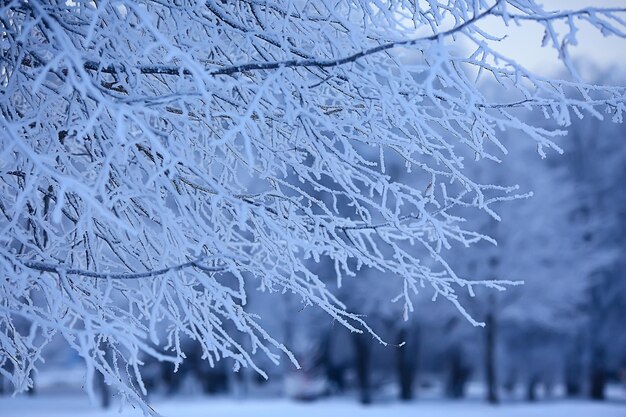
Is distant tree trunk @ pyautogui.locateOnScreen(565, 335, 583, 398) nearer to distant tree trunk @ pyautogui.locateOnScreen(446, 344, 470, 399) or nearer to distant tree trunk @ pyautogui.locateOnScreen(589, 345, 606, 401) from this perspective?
distant tree trunk @ pyautogui.locateOnScreen(589, 345, 606, 401)

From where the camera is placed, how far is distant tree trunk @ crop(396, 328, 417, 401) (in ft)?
74.8

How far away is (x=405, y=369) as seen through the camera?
23.8 meters

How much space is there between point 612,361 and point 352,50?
22833 mm

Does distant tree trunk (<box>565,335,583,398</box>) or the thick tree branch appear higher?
the thick tree branch

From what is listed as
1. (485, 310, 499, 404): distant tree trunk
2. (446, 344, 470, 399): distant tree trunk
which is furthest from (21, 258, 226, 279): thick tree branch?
(446, 344, 470, 399): distant tree trunk

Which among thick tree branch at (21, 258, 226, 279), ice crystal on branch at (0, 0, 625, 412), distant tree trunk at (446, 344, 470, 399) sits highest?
ice crystal on branch at (0, 0, 625, 412)

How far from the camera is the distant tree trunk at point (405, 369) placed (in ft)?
74.8

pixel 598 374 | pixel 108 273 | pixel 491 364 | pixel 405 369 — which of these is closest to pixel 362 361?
pixel 405 369

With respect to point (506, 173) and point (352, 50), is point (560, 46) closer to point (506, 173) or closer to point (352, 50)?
point (352, 50)

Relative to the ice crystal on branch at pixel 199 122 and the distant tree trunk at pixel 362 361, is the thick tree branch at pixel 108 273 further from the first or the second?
the distant tree trunk at pixel 362 361

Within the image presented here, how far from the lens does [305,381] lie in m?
22.3

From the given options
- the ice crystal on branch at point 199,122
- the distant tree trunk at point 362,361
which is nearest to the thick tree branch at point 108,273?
the ice crystal on branch at point 199,122

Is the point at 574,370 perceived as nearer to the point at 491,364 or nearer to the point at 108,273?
the point at 491,364

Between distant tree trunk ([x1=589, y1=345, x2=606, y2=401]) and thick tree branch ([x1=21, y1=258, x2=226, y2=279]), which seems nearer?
thick tree branch ([x1=21, y1=258, x2=226, y2=279])
